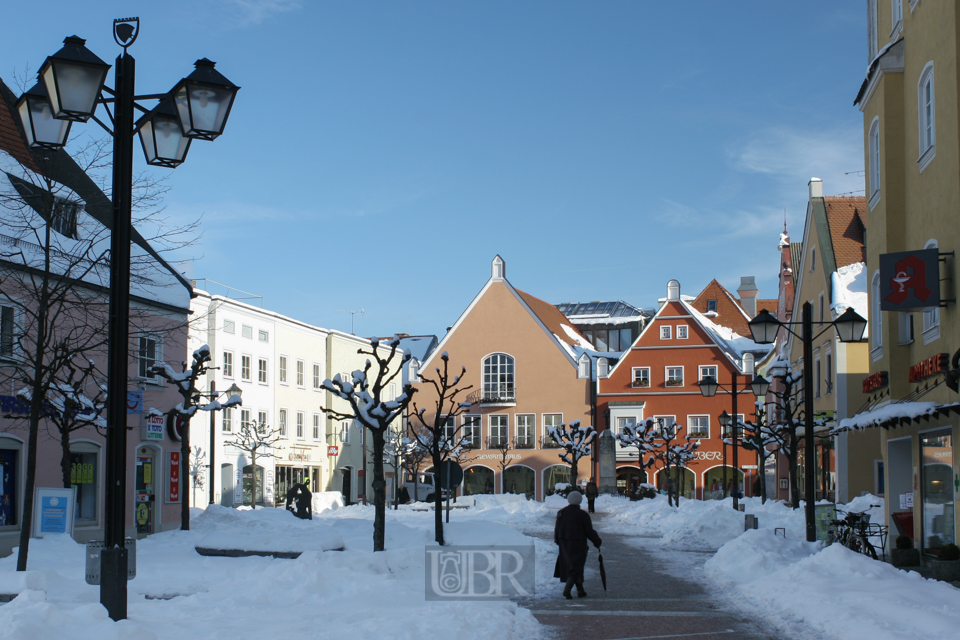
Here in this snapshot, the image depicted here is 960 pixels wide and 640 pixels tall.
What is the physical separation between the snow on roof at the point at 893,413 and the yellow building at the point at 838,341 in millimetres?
14989

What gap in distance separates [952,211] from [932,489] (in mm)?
5246

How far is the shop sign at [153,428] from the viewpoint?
93.1 feet

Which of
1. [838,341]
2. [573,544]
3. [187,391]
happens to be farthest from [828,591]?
[838,341]

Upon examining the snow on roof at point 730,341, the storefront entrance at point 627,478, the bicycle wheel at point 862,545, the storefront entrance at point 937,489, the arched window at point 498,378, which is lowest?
the storefront entrance at point 627,478

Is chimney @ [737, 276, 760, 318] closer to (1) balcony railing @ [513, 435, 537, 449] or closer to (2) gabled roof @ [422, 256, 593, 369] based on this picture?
(2) gabled roof @ [422, 256, 593, 369]

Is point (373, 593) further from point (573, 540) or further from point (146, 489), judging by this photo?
point (146, 489)

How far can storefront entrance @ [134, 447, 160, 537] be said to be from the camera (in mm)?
28406

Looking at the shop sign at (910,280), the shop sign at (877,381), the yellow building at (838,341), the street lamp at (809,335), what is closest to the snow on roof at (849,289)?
the yellow building at (838,341)

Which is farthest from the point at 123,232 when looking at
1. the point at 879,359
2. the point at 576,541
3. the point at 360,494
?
the point at 360,494

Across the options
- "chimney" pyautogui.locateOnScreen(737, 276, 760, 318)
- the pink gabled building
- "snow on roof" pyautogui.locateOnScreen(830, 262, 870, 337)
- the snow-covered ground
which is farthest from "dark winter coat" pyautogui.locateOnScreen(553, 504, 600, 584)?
"chimney" pyautogui.locateOnScreen(737, 276, 760, 318)

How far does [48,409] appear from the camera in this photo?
69.1 feet

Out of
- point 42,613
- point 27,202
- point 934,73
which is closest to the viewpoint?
point 42,613

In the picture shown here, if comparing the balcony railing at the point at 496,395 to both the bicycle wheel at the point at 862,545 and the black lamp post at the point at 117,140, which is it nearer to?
the bicycle wheel at the point at 862,545

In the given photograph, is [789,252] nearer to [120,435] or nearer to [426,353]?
[426,353]
